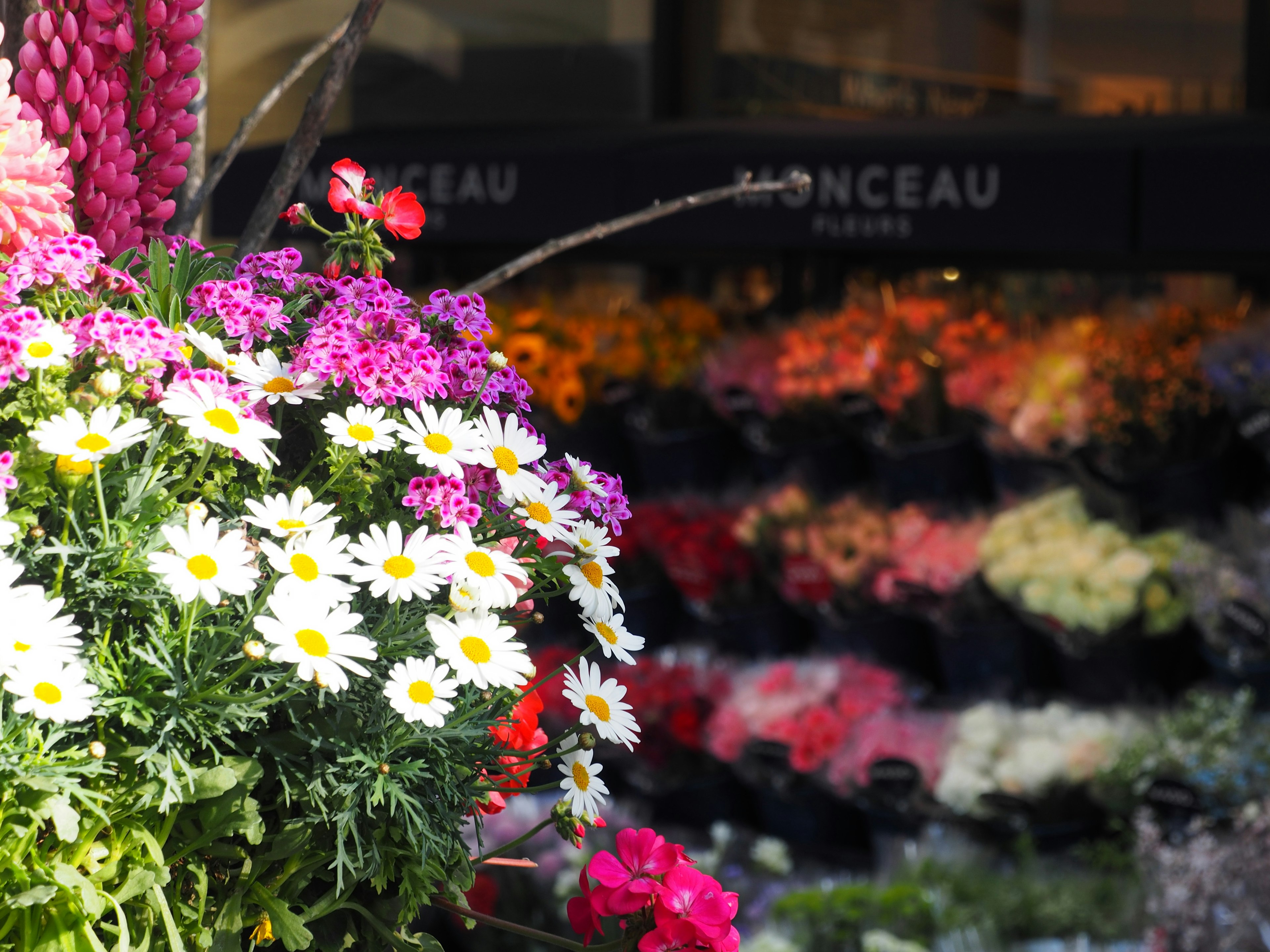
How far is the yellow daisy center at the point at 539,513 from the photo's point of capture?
29.1 inches

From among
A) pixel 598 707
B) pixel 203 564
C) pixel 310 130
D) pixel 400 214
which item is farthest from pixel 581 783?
pixel 310 130

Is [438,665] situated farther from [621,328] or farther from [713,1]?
[713,1]

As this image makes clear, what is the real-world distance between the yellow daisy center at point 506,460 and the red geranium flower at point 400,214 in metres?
0.15

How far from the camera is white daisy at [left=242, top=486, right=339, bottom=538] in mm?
648

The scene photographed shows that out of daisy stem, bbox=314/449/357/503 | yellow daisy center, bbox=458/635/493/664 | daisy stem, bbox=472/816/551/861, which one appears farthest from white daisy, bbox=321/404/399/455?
daisy stem, bbox=472/816/551/861

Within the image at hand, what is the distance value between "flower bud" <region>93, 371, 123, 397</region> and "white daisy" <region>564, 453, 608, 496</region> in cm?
26

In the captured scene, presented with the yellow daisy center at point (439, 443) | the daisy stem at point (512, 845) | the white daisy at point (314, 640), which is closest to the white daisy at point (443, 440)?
the yellow daisy center at point (439, 443)

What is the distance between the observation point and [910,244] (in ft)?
8.78

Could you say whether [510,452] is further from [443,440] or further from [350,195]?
[350,195]

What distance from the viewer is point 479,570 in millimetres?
674

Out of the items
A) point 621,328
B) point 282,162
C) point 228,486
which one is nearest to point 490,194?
point 621,328

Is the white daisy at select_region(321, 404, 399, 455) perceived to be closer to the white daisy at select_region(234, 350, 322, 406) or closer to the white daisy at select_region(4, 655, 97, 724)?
the white daisy at select_region(234, 350, 322, 406)

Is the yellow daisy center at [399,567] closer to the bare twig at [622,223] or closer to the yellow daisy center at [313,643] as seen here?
the yellow daisy center at [313,643]

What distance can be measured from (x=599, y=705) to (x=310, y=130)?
17.4 inches
